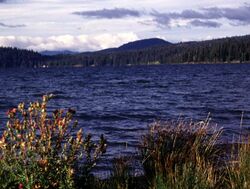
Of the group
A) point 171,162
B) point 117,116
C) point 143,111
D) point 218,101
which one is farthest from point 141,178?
point 218,101

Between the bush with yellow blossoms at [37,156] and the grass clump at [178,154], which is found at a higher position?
the bush with yellow blossoms at [37,156]

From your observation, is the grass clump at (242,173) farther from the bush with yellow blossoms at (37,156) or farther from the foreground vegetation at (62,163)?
the bush with yellow blossoms at (37,156)

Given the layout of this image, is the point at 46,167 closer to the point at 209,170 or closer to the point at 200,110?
the point at 209,170

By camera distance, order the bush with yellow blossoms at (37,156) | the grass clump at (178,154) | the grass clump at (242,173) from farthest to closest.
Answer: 1. the grass clump at (178,154)
2. the grass clump at (242,173)
3. the bush with yellow blossoms at (37,156)

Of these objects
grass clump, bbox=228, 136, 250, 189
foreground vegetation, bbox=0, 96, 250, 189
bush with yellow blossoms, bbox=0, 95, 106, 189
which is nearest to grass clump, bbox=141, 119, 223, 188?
foreground vegetation, bbox=0, 96, 250, 189

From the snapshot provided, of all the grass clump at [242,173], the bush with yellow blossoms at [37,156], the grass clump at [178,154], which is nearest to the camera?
the bush with yellow blossoms at [37,156]

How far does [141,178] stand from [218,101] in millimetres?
28112

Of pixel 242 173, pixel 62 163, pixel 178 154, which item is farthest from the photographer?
pixel 178 154

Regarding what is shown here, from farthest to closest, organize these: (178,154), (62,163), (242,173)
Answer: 1. (178,154)
2. (242,173)
3. (62,163)

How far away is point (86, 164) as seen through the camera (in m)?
7.43

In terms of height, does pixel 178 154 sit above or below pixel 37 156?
below

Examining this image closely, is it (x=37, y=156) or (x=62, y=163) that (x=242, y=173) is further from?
(x=37, y=156)

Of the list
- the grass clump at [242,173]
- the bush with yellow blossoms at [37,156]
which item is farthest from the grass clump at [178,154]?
the bush with yellow blossoms at [37,156]

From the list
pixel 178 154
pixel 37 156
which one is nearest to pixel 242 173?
pixel 178 154
